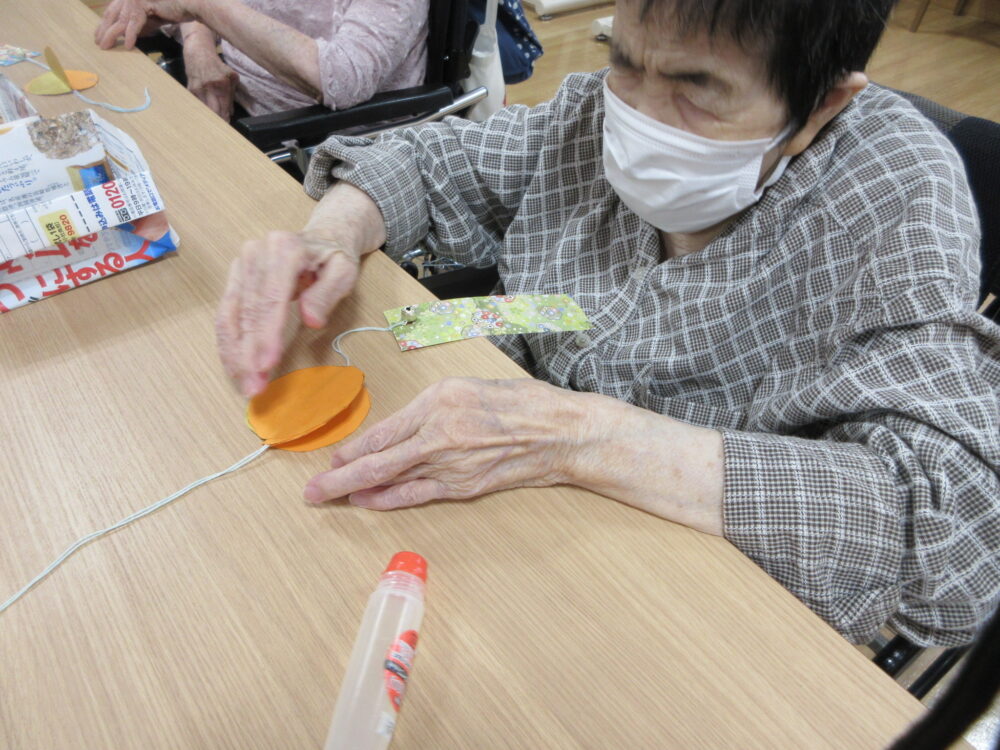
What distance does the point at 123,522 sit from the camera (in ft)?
2.12

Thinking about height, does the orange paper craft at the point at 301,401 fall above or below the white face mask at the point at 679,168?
below

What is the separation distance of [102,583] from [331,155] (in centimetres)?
69

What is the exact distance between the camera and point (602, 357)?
38.6 inches

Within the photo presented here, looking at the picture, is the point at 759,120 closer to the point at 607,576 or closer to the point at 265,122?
the point at 607,576

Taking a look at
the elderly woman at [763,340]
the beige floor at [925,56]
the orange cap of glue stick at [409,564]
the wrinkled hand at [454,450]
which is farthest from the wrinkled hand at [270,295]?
the beige floor at [925,56]

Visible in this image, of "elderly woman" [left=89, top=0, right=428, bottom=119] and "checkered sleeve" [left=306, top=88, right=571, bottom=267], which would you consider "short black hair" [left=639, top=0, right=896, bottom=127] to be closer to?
"checkered sleeve" [left=306, top=88, right=571, bottom=267]

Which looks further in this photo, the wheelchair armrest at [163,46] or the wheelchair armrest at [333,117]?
the wheelchair armrest at [163,46]

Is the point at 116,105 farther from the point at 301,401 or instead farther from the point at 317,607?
the point at 317,607

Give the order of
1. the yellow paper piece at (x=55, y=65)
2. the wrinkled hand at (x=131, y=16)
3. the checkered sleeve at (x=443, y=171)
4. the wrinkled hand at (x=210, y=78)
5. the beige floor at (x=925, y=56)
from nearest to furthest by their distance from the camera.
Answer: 1. the checkered sleeve at (x=443, y=171)
2. the yellow paper piece at (x=55, y=65)
3. the wrinkled hand at (x=131, y=16)
4. the wrinkled hand at (x=210, y=78)
5. the beige floor at (x=925, y=56)

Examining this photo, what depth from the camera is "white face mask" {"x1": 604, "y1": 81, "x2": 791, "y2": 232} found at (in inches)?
31.6

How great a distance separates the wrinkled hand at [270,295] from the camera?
29.8 inches

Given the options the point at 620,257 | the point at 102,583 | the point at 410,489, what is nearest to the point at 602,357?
the point at 620,257

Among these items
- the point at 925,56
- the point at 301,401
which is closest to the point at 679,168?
the point at 301,401

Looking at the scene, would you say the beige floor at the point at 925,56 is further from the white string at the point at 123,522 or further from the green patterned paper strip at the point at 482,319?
the white string at the point at 123,522
